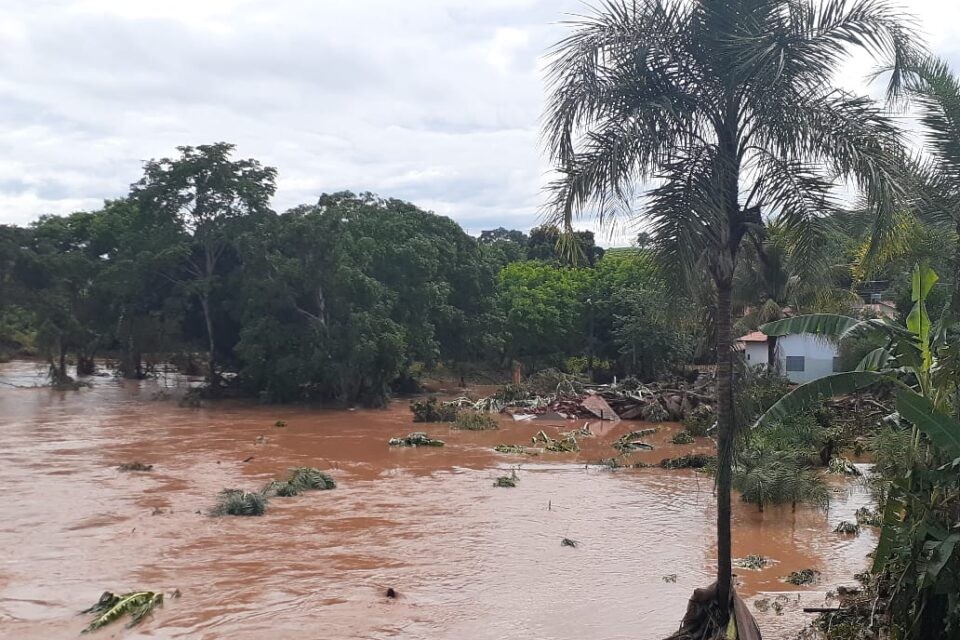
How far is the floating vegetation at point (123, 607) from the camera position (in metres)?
8.44

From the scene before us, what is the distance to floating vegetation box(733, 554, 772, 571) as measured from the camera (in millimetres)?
10680

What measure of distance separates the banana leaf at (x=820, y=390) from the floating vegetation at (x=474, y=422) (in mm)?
18187

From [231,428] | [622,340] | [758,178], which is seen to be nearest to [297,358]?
[231,428]

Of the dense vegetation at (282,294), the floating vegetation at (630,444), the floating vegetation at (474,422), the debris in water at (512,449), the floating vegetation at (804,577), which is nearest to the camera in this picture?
the floating vegetation at (804,577)

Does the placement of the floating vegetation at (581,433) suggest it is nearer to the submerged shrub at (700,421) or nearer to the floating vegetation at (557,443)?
the floating vegetation at (557,443)

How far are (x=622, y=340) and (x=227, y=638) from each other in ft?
95.4

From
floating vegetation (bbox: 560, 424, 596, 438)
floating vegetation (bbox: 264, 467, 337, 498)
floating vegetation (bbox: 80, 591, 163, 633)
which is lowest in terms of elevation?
floating vegetation (bbox: 80, 591, 163, 633)

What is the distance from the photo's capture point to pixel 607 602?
9.61 metres

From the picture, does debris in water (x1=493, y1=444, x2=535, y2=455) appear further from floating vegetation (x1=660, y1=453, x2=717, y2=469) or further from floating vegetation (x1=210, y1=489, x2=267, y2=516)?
floating vegetation (x1=210, y1=489, x2=267, y2=516)

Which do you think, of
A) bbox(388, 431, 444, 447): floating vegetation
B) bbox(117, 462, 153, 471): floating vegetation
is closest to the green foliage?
bbox(388, 431, 444, 447): floating vegetation

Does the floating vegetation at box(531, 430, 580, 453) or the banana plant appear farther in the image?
the floating vegetation at box(531, 430, 580, 453)

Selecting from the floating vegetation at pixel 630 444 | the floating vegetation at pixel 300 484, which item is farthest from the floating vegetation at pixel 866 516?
the floating vegetation at pixel 300 484

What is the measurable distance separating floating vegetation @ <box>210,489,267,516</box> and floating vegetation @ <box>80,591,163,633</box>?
4.20m

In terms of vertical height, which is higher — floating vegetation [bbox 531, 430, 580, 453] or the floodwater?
floating vegetation [bbox 531, 430, 580, 453]
